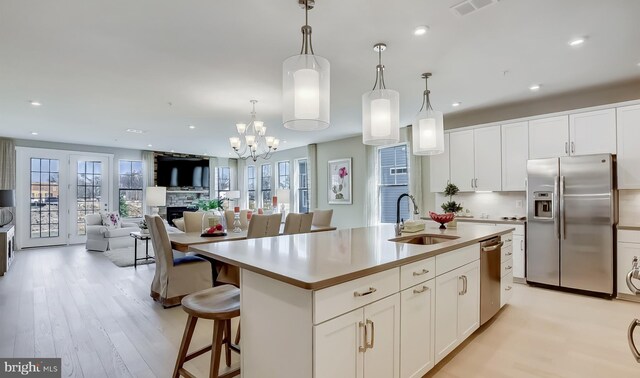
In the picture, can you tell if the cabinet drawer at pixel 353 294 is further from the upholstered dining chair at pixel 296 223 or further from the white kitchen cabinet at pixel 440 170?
the white kitchen cabinet at pixel 440 170

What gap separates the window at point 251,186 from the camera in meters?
10.8

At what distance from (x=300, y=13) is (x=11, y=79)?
361 centimetres

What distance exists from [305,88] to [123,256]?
616cm

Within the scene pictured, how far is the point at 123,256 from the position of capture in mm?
6379

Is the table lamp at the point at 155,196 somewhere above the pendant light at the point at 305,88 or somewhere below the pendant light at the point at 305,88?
below

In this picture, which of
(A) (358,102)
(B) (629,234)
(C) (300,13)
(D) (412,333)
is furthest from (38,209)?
(B) (629,234)

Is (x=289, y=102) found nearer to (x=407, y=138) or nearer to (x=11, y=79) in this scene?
(x=11, y=79)

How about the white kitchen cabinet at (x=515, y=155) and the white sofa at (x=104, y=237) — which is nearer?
the white kitchen cabinet at (x=515, y=155)

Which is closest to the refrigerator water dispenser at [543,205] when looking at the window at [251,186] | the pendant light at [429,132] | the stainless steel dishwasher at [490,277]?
the stainless steel dishwasher at [490,277]

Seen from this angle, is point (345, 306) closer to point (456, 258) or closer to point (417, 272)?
point (417, 272)

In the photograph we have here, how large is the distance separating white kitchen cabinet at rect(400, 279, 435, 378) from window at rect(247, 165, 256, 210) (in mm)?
9167

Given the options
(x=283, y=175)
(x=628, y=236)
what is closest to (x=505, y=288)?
(x=628, y=236)

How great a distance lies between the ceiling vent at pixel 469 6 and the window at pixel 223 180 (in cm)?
973

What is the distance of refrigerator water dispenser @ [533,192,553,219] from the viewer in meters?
4.22
